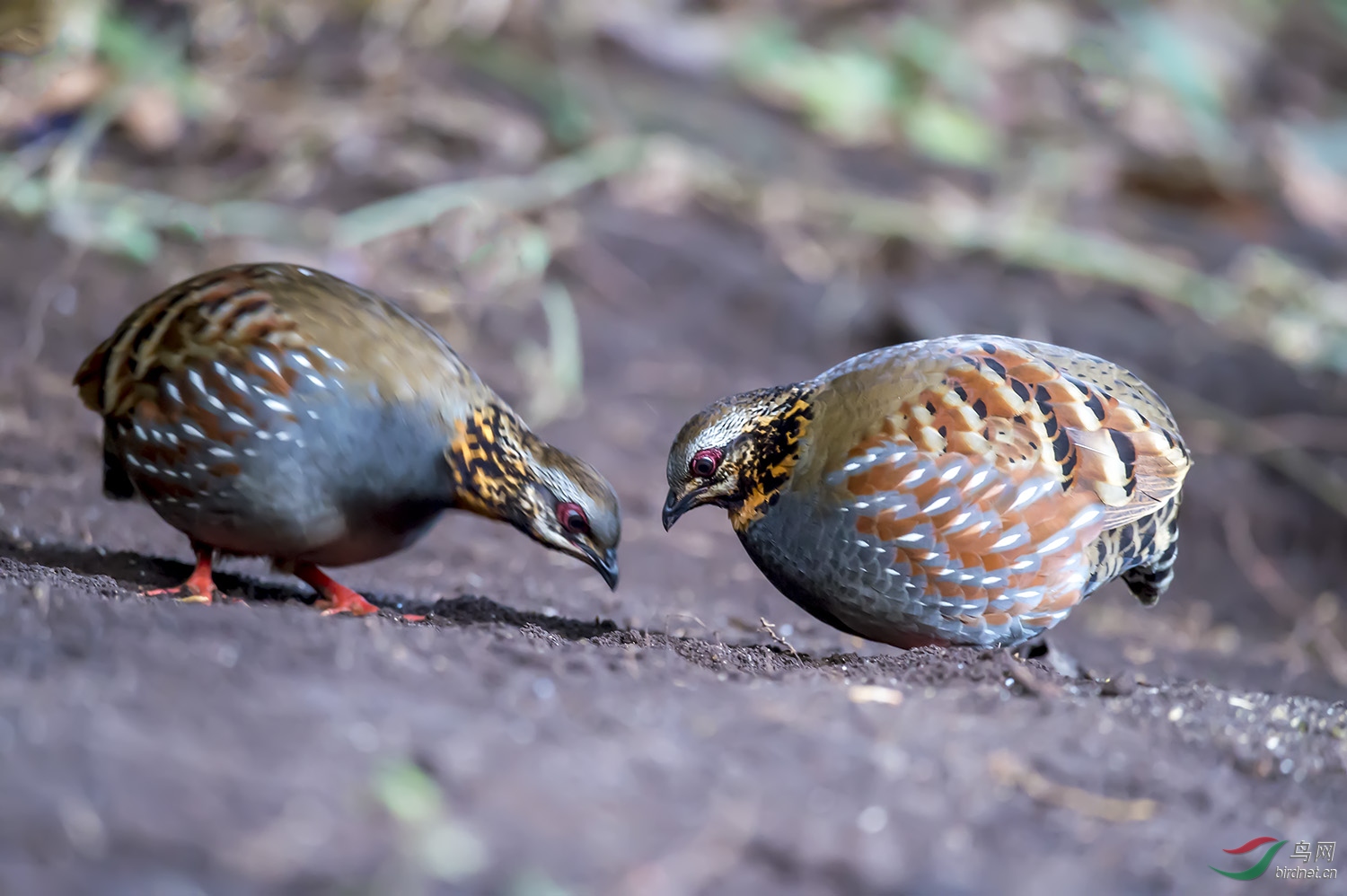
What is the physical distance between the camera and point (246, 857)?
156 cm

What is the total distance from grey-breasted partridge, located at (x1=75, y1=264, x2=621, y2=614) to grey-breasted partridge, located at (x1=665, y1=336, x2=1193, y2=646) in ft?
1.47

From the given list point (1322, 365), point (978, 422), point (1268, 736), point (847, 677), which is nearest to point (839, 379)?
point (978, 422)

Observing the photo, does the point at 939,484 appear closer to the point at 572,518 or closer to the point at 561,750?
the point at 572,518

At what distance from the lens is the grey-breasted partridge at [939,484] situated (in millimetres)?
3275

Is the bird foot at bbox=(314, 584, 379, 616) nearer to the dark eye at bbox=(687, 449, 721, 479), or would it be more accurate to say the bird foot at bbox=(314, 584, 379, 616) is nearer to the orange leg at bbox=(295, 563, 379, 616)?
the orange leg at bbox=(295, 563, 379, 616)

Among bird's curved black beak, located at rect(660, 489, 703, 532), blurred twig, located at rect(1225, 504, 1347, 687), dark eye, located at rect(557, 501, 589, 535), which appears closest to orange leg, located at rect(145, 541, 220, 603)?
dark eye, located at rect(557, 501, 589, 535)

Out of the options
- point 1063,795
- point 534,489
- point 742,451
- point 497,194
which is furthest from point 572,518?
point 497,194

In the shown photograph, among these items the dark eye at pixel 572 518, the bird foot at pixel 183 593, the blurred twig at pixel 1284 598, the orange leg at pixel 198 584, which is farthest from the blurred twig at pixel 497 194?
the blurred twig at pixel 1284 598

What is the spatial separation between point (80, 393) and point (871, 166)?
7.98 m

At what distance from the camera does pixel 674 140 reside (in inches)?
377

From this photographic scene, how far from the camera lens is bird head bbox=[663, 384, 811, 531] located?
349 cm

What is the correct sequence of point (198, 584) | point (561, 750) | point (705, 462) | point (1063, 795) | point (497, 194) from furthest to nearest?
point (497, 194) → point (198, 584) → point (705, 462) → point (1063, 795) → point (561, 750)

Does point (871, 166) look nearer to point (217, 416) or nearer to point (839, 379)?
point (839, 379)

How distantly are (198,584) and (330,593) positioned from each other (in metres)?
0.40
